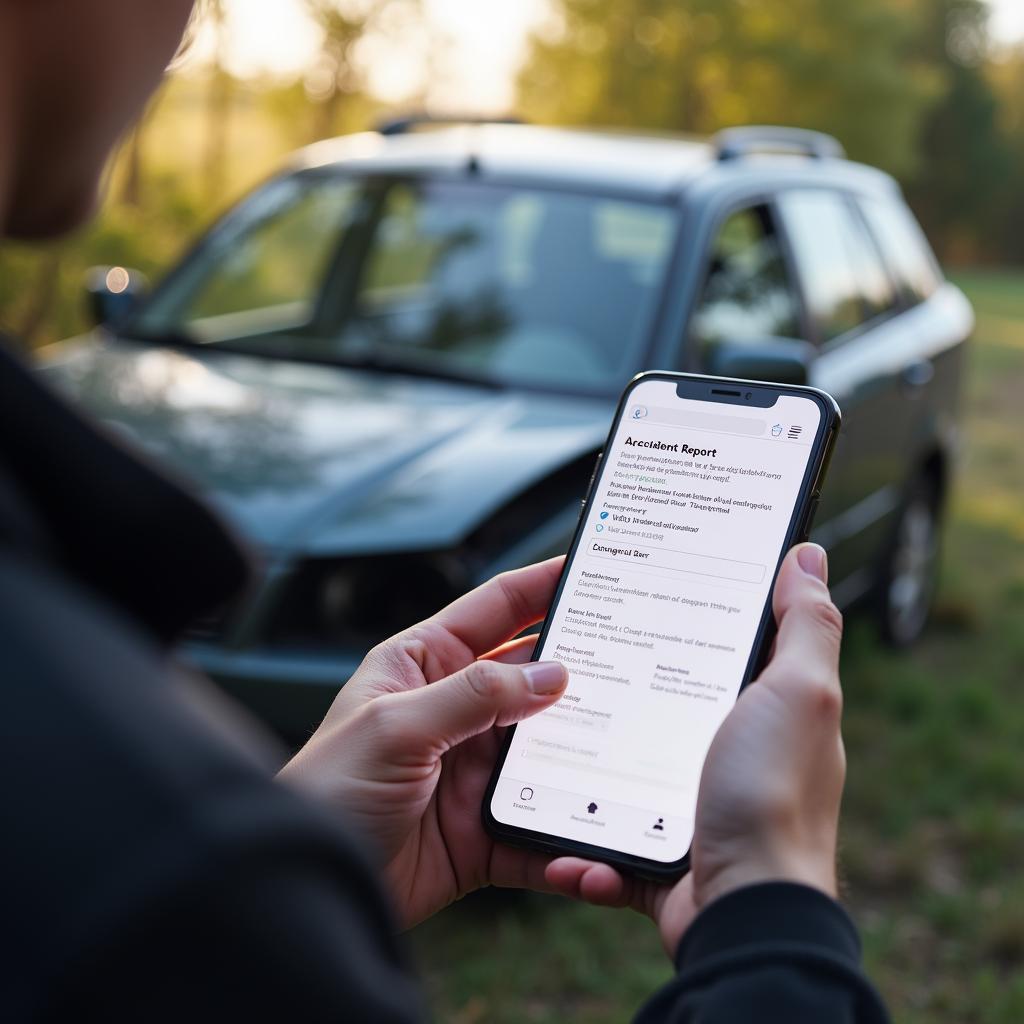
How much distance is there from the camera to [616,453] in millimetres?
1758

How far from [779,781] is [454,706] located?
0.39 m

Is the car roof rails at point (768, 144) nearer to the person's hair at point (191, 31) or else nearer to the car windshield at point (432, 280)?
the car windshield at point (432, 280)

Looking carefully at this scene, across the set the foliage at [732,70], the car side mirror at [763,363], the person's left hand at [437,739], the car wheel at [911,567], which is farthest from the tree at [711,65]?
the person's left hand at [437,739]

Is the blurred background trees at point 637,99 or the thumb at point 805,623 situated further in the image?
the blurred background trees at point 637,99

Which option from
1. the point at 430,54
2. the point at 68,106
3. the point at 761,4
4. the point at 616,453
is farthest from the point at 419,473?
the point at 761,4

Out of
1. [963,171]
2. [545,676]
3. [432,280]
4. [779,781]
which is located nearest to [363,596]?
[432,280]

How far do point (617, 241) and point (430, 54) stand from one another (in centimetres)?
1342

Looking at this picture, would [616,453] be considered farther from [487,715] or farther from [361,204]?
Answer: [361,204]

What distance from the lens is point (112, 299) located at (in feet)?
14.9

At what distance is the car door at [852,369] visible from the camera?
430 cm

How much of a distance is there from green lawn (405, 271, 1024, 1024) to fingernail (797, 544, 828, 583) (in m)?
1.90

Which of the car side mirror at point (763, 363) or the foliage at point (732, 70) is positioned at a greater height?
the car side mirror at point (763, 363)

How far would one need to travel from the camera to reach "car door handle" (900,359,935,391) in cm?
489

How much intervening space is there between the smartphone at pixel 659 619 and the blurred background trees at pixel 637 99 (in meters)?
0.72
